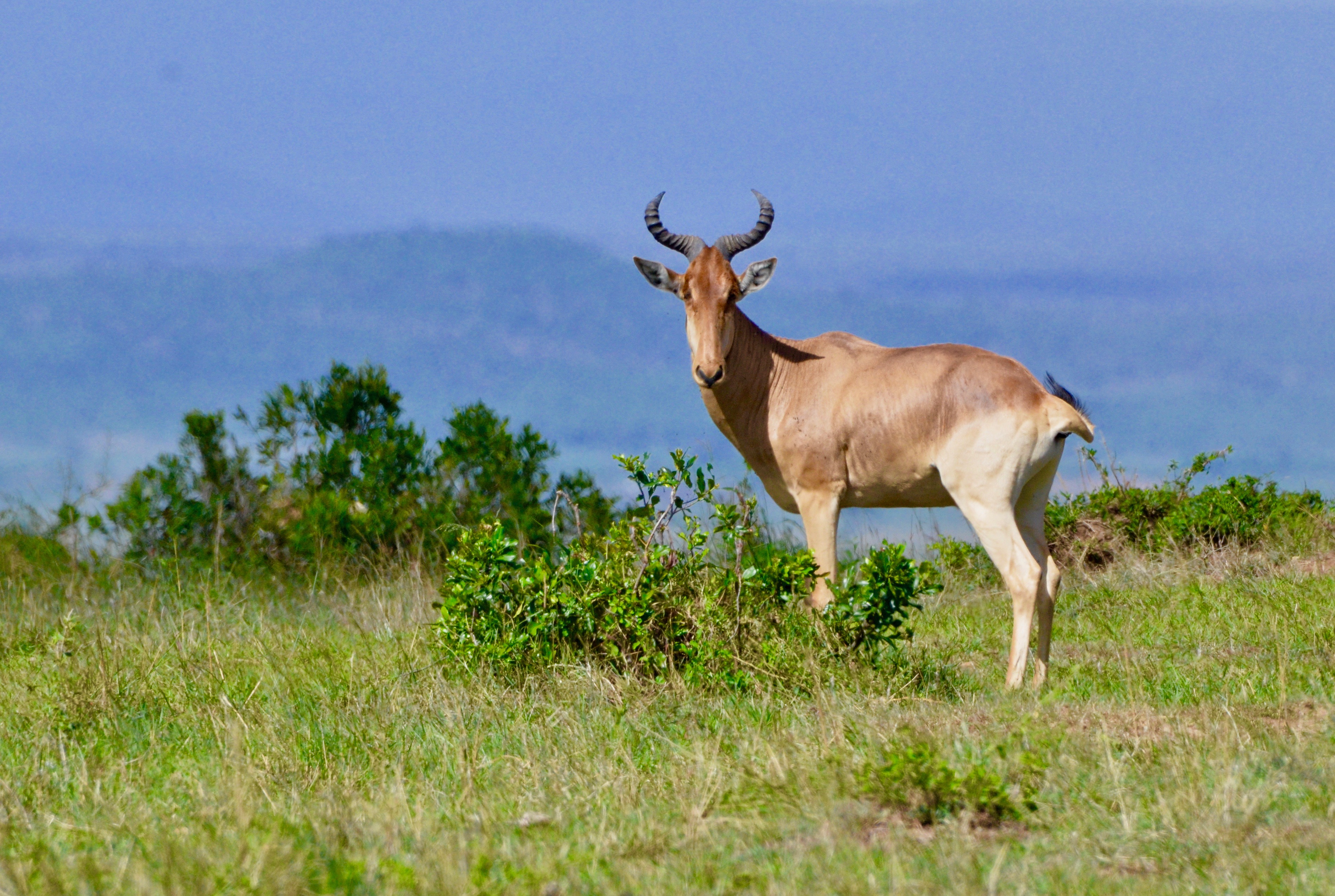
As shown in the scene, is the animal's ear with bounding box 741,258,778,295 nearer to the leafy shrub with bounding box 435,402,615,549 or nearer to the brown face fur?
the brown face fur

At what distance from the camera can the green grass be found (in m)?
3.91

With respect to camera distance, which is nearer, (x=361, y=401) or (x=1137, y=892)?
(x=1137, y=892)

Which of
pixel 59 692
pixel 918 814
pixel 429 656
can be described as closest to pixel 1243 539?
pixel 429 656

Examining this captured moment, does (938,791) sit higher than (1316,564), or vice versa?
(1316,564)

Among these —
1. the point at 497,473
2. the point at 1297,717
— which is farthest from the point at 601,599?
the point at 497,473

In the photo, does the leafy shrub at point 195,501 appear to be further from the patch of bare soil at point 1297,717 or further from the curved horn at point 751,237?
the patch of bare soil at point 1297,717

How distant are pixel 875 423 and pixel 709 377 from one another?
1.20 meters

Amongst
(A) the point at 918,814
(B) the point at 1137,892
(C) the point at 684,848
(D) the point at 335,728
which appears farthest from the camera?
(D) the point at 335,728

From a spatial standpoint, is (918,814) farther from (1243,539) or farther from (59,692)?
(1243,539)

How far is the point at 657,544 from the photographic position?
25.3ft

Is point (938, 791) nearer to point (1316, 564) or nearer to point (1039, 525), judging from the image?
point (1039, 525)

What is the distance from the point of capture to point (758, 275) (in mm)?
9297

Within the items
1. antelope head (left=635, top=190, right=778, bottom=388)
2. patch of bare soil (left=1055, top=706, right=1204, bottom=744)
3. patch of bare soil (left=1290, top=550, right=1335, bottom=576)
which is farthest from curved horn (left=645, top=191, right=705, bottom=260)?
patch of bare soil (left=1290, top=550, right=1335, bottom=576)

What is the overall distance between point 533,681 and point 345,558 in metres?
7.68
